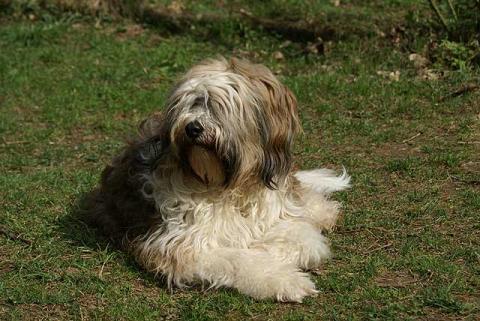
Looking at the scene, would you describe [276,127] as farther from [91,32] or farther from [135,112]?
[91,32]

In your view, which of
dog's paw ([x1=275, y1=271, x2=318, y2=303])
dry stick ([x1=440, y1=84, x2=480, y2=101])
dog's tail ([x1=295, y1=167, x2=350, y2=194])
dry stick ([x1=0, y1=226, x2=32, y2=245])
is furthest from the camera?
dry stick ([x1=440, y1=84, x2=480, y2=101])

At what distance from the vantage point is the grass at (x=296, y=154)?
4598 mm

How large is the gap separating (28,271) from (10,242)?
1.58 ft

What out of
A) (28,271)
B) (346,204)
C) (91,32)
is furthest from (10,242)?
(91,32)

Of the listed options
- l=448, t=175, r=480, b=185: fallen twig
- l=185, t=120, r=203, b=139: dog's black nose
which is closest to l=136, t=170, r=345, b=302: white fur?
l=185, t=120, r=203, b=139: dog's black nose

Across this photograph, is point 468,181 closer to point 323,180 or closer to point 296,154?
point 323,180

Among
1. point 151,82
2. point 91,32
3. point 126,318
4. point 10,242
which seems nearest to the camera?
point 126,318

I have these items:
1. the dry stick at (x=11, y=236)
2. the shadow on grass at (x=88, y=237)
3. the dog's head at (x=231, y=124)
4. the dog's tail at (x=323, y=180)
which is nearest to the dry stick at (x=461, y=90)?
the dog's tail at (x=323, y=180)

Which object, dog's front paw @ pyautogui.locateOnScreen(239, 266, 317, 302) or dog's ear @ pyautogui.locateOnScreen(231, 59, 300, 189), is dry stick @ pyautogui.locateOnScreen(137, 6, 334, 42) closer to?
dog's ear @ pyautogui.locateOnScreen(231, 59, 300, 189)

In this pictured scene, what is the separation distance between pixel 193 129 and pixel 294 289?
97 centimetres

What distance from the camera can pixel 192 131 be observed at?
4539mm

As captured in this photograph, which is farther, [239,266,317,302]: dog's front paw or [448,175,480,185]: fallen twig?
[448,175,480,185]: fallen twig

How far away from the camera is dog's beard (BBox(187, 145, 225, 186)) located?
4.59 metres

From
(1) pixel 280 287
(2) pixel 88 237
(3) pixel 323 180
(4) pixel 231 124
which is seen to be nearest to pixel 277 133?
(4) pixel 231 124
